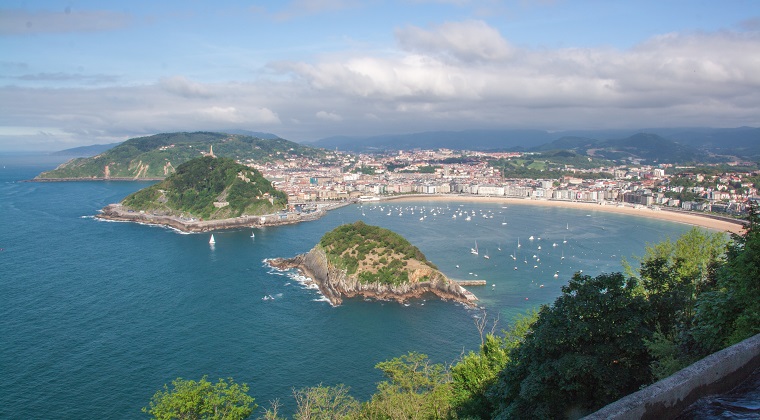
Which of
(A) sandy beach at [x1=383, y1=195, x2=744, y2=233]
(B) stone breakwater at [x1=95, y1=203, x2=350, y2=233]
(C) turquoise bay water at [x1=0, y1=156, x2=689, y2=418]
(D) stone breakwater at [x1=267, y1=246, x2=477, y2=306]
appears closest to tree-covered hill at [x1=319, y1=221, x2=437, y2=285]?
(D) stone breakwater at [x1=267, y1=246, x2=477, y2=306]

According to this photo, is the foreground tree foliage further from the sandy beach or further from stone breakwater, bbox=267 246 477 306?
the sandy beach

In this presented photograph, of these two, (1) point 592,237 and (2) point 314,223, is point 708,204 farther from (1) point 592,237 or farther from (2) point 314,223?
(2) point 314,223

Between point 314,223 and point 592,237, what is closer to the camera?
point 592,237

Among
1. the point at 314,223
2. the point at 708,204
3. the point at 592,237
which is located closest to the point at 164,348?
the point at 314,223

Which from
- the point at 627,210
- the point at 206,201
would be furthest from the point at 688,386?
the point at 627,210

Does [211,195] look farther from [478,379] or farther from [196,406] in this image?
[478,379]

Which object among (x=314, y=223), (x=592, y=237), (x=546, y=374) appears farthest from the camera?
(x=314, y=223)

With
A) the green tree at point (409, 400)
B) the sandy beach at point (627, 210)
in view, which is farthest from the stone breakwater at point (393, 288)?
the sandy beach at point (627, 210)
